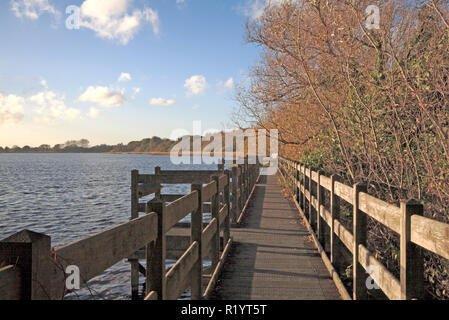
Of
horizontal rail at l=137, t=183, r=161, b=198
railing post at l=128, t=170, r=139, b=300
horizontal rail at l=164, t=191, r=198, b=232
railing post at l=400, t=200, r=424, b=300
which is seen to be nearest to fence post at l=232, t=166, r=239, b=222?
horizontal rail at l=137, t=183, r=161, b=198

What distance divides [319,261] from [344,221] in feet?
5.22

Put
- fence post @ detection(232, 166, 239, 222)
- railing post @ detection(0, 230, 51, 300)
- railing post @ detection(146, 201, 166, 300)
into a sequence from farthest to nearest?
fence post @ detection(232, 166, 239, 222) < railing post @ detection(146, 201, 166, 300) < railing post @ detection(0, 230, 51, 300)

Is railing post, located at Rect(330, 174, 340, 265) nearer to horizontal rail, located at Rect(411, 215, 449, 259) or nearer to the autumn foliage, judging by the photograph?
the autumn foliage

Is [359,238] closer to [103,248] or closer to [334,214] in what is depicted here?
[334,214]

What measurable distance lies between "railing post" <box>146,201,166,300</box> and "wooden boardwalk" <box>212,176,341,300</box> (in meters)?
2.32

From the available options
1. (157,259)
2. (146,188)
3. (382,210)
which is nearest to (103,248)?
(157,259)

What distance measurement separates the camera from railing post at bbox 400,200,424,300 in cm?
287

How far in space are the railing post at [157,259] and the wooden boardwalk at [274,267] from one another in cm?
232

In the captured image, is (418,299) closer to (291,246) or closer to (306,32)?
(291,246)

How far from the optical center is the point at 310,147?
45.4ft

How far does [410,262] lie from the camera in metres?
2.92

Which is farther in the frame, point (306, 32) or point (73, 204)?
point (73, 204)
